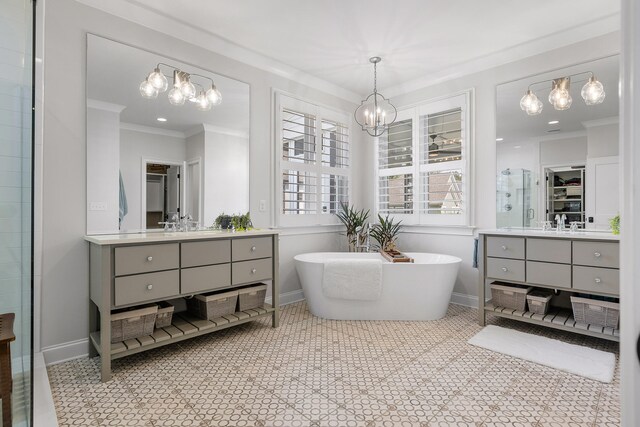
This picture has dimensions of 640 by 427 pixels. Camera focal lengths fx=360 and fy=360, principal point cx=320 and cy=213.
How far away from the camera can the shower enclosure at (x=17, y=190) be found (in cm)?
157

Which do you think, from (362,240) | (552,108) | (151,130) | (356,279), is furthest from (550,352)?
(151,130)

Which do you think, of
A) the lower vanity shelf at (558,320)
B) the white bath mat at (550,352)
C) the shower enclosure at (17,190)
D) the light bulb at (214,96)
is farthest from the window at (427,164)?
the shower enclosure at (17,190)

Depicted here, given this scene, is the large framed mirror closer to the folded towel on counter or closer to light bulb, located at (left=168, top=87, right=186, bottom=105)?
light bulb, located at (left=168, top=87, right=186, bottom=105)

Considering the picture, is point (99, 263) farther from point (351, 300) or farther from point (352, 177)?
point (352, 177)

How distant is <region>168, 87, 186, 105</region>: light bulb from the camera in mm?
3092

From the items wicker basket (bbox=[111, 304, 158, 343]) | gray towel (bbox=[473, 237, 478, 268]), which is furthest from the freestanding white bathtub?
wicker basket (bbox=[111, 304, 158, 343])

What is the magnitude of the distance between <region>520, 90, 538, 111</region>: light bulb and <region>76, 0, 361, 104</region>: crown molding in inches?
82.1

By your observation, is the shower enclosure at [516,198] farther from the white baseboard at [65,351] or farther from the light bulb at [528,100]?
the white baseboard at [65,351]

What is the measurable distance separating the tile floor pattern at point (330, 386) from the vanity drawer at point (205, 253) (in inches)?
26.2

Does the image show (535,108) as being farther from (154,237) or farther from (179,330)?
(179,330)

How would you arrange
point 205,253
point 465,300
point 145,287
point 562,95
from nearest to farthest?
point 145,287 → point 205,253 → point 562,95 → point 465,300

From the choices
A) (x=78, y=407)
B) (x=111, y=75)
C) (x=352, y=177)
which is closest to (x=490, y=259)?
(x=352, y=177)

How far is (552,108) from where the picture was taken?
332 cm

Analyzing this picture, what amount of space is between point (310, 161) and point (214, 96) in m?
1.35
